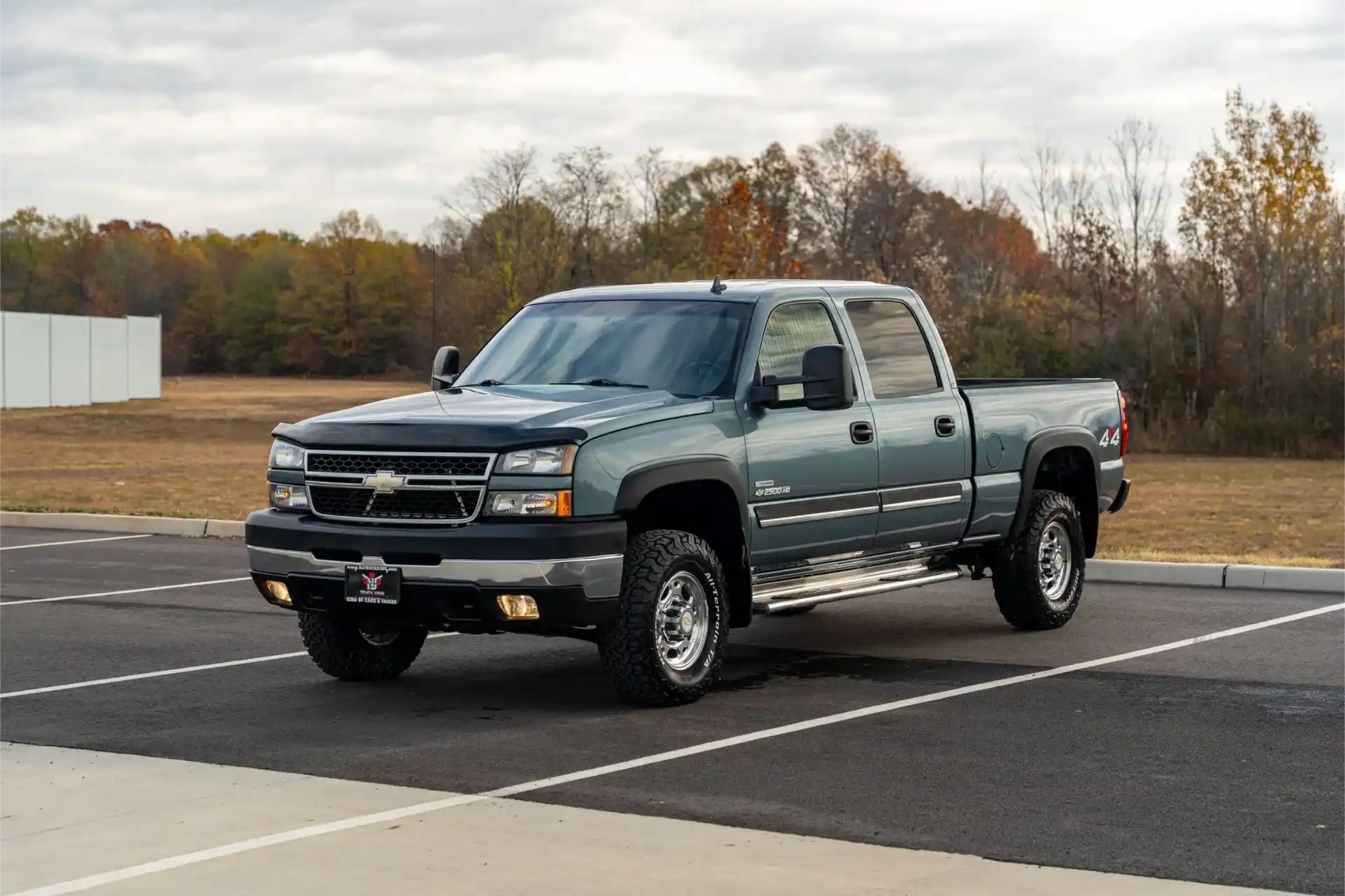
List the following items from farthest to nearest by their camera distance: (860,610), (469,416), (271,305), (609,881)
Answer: (271,305), (860,610), (469,416), (609,881)

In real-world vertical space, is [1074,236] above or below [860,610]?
above

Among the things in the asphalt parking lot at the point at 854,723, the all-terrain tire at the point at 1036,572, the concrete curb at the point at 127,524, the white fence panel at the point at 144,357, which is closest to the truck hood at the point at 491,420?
the asphalt parking lot at the point at 854,723

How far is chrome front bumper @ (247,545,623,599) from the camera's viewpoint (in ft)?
27.1

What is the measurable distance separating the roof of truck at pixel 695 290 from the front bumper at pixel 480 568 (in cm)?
193

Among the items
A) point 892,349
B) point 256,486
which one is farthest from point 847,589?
point 256,486

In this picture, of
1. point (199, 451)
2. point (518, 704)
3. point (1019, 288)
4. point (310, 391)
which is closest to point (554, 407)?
point (518, 704)

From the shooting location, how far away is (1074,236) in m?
47.1

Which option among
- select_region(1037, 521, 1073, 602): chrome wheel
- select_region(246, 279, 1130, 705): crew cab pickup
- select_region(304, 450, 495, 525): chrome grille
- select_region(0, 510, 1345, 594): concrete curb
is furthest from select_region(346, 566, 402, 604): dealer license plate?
select_region(0, 510, 1345, 594): concrete curb

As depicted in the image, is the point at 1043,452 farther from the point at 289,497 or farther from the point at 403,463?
the point at 289,497

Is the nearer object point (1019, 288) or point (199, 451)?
point (199, 451)

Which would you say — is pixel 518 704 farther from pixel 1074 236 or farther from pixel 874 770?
pixel 1074 236

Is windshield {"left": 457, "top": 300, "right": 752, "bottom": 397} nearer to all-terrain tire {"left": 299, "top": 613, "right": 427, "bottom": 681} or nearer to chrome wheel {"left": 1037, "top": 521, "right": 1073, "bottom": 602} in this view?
all-terrain tire {"left": 299, "top": 613, "right": 427, "bottom": 681}

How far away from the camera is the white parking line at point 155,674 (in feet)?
30.8

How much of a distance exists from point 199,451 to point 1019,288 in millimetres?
26206
